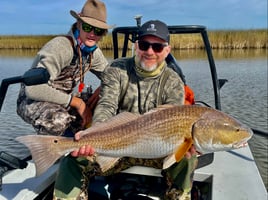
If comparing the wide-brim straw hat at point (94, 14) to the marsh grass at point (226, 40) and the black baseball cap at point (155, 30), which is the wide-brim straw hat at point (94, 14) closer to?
the black baseball cap at point (155, 30)

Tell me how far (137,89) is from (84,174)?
2.81 feet

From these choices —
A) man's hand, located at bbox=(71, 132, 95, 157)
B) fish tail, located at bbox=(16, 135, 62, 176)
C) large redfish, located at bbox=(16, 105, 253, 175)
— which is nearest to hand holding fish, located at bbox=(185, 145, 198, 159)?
large redfish, located at bbox=(16, 105, 253, 175)

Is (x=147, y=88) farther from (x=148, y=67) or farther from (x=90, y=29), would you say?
(x=90, y=29)

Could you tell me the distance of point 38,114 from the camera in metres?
3.44

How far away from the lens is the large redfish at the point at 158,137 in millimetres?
2516

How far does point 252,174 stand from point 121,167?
1191 mm

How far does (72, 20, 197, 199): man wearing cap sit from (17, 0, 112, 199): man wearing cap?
19.1 inches

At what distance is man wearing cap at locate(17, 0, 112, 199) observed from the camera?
3447 mm

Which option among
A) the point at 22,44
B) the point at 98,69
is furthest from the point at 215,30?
the point at 98,69

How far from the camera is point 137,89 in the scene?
3.30 m

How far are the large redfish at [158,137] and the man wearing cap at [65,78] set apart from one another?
916mm

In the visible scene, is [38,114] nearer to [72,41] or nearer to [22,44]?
[72,41]

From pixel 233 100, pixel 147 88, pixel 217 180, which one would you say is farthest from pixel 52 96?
pixel 233 100

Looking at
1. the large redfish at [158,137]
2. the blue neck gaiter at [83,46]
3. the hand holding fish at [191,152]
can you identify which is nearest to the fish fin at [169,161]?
the large redfish at [158,137]
